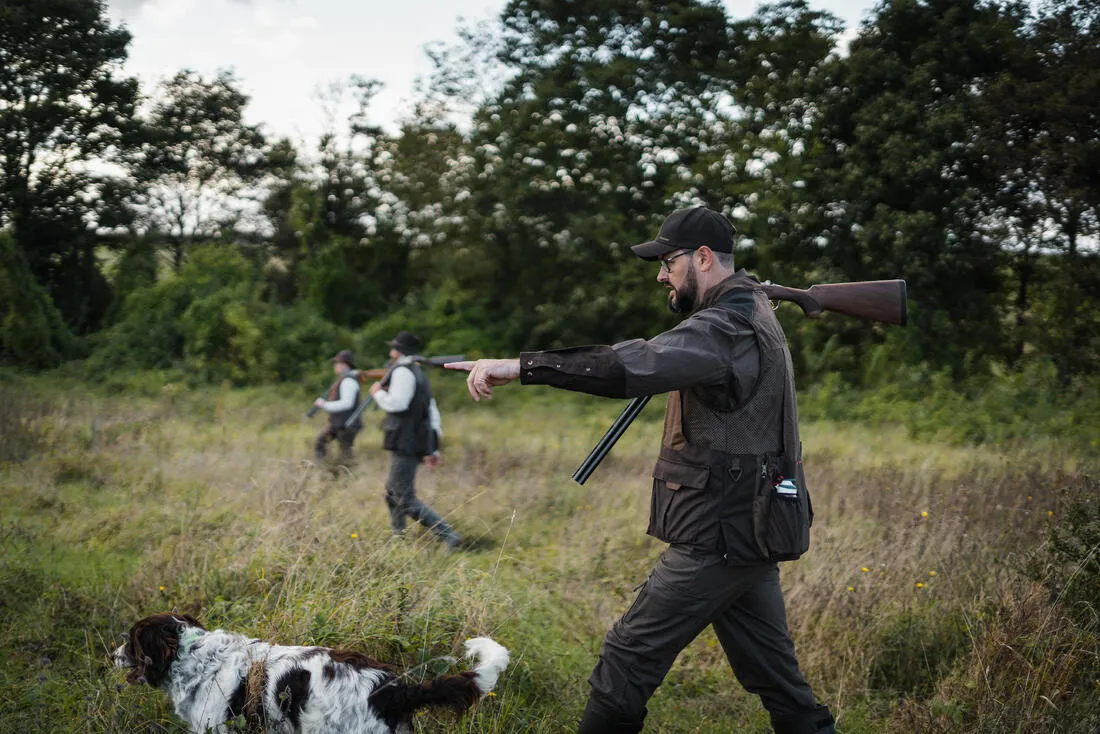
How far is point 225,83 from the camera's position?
2847 centimetres

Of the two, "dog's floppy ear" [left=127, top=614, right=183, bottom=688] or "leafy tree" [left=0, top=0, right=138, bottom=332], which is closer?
"dog's floppy ear" [left=127, top=614, right=183, bottom=688]

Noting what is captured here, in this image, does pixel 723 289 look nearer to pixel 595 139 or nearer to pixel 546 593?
pixel 546 593

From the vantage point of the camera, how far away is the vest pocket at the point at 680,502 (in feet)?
10.3

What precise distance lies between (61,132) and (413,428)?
15285 millimetres

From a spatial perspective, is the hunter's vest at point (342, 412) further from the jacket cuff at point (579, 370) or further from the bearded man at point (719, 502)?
the jacket cuff at point (579, 370)

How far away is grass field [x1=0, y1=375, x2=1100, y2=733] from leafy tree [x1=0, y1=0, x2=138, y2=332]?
10966mm

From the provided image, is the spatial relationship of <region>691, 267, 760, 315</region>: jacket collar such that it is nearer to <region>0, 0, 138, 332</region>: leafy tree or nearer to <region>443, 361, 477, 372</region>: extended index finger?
<region>443, 361, 477, 372</region>: extended index finger

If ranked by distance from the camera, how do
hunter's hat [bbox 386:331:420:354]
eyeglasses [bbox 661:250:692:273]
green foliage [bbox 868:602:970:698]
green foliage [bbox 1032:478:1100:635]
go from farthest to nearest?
hunter's hat [bbox 386:331:420:354] < green foliage [bbox 868:602:970:698] < green foliage [bbox 1032:478:1100:635] < eyeglasses [bbox 661:250:692:273]

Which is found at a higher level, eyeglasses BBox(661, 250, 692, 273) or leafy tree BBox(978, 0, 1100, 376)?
leafy tree BBox(978, 0, 1100, 376)

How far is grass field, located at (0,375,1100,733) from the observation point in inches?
157

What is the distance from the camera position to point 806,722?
10.8ft

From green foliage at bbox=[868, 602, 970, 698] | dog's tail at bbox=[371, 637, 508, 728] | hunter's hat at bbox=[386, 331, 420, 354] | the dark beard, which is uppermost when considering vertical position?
the dark beard

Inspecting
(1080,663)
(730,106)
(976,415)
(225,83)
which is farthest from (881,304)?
(225,83)

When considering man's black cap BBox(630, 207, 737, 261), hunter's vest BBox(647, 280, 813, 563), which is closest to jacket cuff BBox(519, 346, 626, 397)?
hunter's vest BBox(647, 280, 813, 563)
